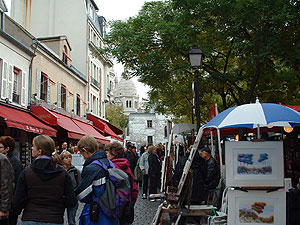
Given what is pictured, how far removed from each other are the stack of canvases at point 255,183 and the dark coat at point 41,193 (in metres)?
2.54

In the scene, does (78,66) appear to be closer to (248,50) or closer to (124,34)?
(124,34)

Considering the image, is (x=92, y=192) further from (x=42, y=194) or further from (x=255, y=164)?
(x=255, y=164)

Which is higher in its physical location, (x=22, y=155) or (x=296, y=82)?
(x=296, y=82)

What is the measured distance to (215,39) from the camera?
1451 centimetres

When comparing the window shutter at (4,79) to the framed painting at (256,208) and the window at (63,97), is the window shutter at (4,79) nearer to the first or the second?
the window at (63,97)

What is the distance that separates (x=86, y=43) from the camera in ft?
101

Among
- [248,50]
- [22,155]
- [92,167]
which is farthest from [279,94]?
[92,167]

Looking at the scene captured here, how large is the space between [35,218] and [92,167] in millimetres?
797

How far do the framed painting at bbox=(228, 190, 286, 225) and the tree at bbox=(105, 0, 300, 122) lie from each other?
6.56 m

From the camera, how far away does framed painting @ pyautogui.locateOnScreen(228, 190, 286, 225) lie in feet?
17.3

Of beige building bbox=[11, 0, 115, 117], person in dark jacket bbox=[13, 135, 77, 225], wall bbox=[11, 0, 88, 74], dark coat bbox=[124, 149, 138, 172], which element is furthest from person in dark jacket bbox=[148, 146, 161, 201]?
wall bbox=[11, 0, 88, 74]

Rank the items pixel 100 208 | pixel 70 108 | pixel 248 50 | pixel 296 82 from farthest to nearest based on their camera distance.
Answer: pixel 70 108 < pixel 296 82 < pixel 248 50 < pixel 100 208

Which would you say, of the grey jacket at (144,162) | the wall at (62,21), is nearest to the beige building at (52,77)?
the wall at (62,21)

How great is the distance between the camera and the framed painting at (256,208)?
527cm
